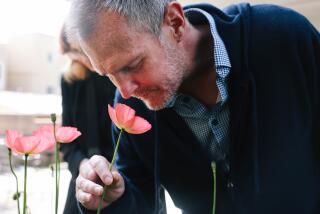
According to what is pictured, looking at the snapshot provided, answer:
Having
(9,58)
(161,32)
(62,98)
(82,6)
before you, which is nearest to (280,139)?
(161,32)

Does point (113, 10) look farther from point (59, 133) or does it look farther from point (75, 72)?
point (75, 72)

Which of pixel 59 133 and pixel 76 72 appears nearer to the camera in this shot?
pixel 59 133

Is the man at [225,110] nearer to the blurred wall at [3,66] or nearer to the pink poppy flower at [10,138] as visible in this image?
the pink poppy flower at [10,138]

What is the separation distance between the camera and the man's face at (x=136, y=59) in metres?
0.66

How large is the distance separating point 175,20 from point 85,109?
67 cm

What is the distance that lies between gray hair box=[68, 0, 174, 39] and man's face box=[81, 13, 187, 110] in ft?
0.04

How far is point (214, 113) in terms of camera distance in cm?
81

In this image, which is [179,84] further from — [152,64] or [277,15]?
[277,15]

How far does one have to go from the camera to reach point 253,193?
0.76 m

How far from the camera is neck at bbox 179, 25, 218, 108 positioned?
867 mm

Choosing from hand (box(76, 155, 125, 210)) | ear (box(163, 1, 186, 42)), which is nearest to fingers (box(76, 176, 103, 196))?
hand (box(76, 155, 125, 210))

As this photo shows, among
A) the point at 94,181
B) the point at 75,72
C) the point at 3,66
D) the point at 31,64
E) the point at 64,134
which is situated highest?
the point at 64,134

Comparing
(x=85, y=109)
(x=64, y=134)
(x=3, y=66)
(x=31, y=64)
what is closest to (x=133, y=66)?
(x=64, y=134)

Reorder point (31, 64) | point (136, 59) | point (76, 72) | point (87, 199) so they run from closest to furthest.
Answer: point (87, 199) → point (136, 59) → point (76, 72) → point (31, 64)
